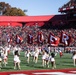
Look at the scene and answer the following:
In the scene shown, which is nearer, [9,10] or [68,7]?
[68,7]

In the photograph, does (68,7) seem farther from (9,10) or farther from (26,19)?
(9,10)

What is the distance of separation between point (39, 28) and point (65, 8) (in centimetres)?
698

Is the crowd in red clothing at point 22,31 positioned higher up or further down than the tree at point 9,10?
further down

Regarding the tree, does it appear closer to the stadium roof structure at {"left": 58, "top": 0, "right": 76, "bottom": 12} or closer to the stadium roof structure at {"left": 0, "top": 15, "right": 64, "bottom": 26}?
the stadium roof structure at {"left": 0, "top": 15, "right": 64, "bottom": 26}

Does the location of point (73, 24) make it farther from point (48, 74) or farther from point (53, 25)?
point (48, 74)

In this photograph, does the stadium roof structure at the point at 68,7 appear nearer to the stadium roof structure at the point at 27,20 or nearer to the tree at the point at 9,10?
the stadium roof structure at the point at 27,20

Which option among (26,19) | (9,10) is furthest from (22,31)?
(9,10)

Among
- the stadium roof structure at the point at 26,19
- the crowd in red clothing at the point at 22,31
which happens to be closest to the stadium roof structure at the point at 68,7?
the stadium roof structure at the point at 26,19

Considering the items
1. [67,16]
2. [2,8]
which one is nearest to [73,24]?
[67,16]

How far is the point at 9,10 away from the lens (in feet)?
351

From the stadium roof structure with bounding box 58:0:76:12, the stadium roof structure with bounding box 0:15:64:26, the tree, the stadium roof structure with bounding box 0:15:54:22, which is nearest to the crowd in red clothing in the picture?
the stadium roof structure with bounding box 0:15:64:26

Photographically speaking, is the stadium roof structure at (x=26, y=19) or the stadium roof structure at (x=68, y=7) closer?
the stadium roof structure at (x=68, y=7)

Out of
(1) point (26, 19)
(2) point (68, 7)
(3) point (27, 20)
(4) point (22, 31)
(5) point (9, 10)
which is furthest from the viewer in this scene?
(5) point (9, 10)

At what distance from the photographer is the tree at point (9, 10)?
103m
